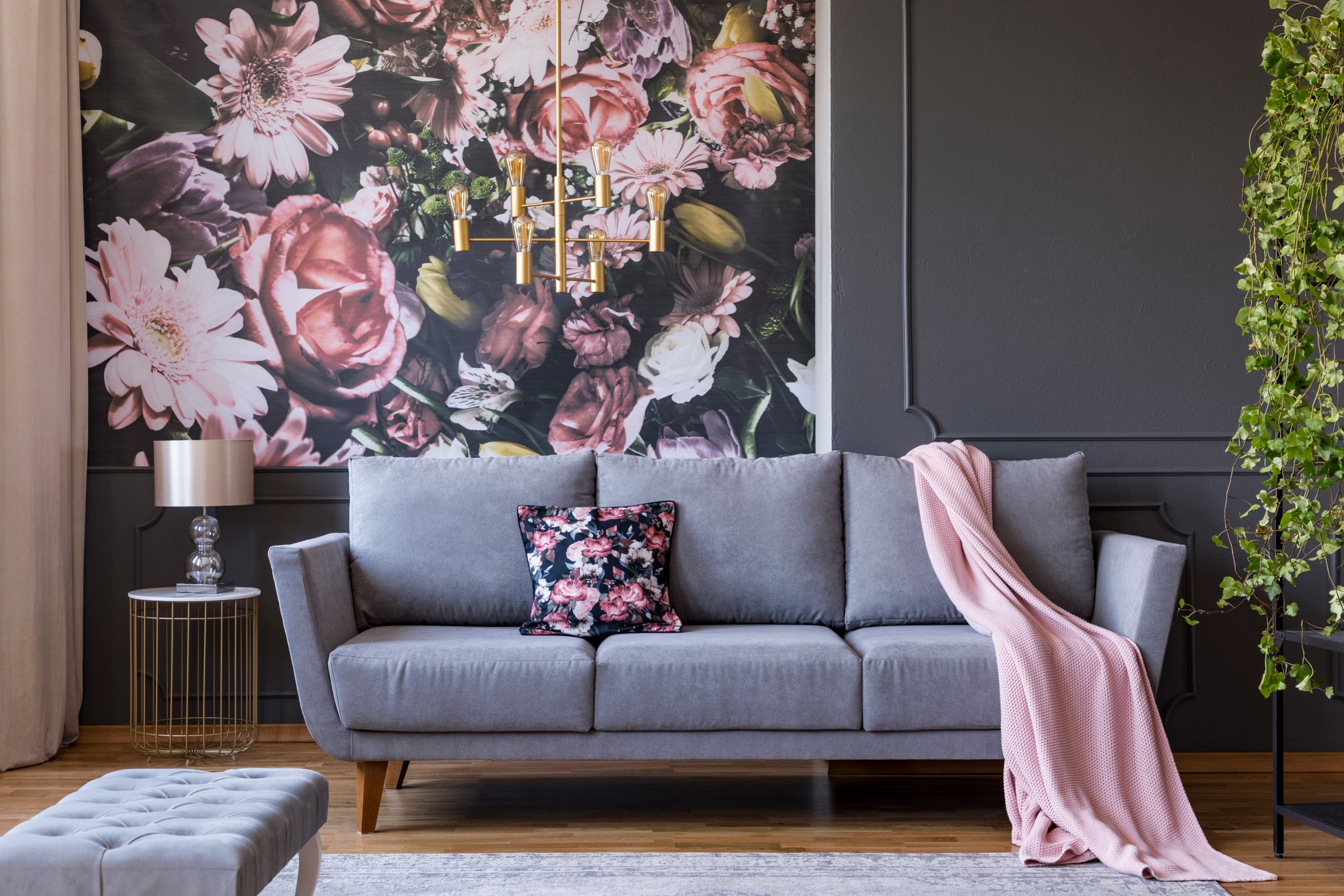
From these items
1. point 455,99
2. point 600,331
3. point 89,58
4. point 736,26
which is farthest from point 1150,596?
point 89,58

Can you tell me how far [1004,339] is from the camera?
11.1 feet

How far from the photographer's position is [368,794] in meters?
2.59

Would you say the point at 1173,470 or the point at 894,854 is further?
the point at 1173,470

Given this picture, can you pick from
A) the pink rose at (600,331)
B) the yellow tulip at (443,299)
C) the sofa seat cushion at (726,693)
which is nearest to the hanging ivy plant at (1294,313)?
the sofa seat cushion at (726,693)

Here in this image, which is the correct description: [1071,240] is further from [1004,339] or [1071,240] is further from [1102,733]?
[1102,733]

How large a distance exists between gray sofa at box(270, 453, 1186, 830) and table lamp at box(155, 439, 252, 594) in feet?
1.40

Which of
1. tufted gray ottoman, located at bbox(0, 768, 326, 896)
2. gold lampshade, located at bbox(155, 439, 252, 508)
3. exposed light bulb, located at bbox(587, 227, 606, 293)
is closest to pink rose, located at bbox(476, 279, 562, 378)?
exposed light bulb, located at bbox(587, 227, 606, 293)

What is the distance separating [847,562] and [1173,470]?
1207 millimetres

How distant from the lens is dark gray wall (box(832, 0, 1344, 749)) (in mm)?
3375

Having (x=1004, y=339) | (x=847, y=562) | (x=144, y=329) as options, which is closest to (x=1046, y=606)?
(x=847, y=562)

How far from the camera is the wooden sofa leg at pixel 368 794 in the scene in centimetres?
258

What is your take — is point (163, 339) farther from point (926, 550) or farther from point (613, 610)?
point (926, 550)

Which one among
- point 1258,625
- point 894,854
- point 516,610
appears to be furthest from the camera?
point 1258,625

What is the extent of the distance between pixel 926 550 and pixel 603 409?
4.12 feet
